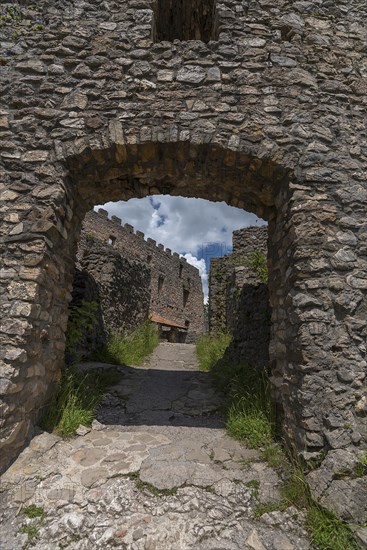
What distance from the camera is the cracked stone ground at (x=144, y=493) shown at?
2.31 meters

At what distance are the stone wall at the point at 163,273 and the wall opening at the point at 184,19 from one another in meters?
13.1

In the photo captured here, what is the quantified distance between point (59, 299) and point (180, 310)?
19083 mm

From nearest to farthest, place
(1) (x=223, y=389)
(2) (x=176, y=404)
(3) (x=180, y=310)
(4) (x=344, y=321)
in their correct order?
(4) (x=344, y=321)
(2) (x=176, y=404)
(1) (x=223, y=389)
(3) (x=180, y=310)

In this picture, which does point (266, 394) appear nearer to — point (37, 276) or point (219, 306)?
point (37, 276)

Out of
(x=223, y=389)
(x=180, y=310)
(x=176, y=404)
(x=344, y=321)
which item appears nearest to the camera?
(x=344, y=321)

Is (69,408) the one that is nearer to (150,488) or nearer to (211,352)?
(150,488)

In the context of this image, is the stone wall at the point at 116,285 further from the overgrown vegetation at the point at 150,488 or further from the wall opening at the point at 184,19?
the overgrown vegetation at the point at 150,488

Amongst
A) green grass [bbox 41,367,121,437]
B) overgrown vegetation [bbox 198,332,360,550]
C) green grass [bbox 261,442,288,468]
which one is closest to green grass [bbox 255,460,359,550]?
overgrown vegetation [bbox 198,332,360,550]

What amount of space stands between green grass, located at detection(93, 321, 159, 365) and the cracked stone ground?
3022 mm

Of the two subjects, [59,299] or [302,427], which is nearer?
[302,427]

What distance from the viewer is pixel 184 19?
4.98m

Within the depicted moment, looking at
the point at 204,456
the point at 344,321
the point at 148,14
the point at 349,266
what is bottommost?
the point at 204,456

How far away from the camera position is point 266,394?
3758mm

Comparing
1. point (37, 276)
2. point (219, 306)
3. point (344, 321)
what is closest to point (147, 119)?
point (37, 276)
